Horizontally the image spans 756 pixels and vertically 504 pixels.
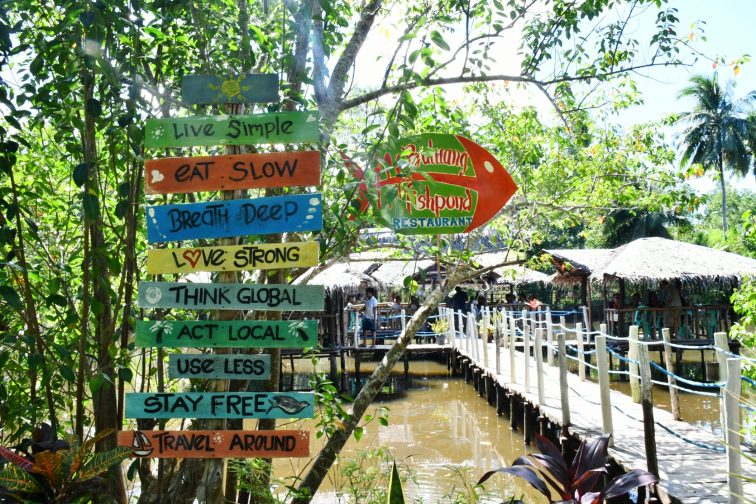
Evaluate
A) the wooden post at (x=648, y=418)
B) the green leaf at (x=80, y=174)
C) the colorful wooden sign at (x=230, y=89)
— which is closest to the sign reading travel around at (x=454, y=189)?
the colorful wooden sign at (x=230, y=89)

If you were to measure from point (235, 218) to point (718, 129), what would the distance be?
3461 cm

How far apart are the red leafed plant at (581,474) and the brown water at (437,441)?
254cm

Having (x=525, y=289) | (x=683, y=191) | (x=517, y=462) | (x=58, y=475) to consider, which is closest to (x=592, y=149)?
(x=683, y=191)

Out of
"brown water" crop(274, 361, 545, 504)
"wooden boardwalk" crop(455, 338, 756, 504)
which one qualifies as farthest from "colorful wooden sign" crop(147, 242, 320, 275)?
"brown water" crop(274, 361, 545, 504)

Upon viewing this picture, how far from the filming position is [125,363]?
3.41 meters

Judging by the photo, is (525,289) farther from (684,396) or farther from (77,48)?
(77,48)

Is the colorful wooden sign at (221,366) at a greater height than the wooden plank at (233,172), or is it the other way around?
the wooden plank at (233,172)

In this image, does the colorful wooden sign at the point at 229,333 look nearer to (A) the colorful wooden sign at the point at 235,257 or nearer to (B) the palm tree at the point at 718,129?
(A) the colorful wooden sign at the point at 235,257

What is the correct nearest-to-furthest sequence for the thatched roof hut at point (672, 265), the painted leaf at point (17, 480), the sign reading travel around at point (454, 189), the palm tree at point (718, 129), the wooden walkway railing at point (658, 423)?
the painted leaf at point (17, 480), the sign reading travel around at point (454, 189), the wooden walkway railing at point (658, 423), the thatched roof hut at point (672, 265), the palm tree at point (718, 129)

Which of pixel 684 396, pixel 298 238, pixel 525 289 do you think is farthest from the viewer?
pixel 525 289

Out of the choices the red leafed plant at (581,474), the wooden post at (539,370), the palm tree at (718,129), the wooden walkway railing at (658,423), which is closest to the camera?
the red leafed plant at (581,474)

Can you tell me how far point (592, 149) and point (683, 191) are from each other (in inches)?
40.9

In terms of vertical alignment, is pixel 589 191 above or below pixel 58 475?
above

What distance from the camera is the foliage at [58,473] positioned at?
2.80 m
